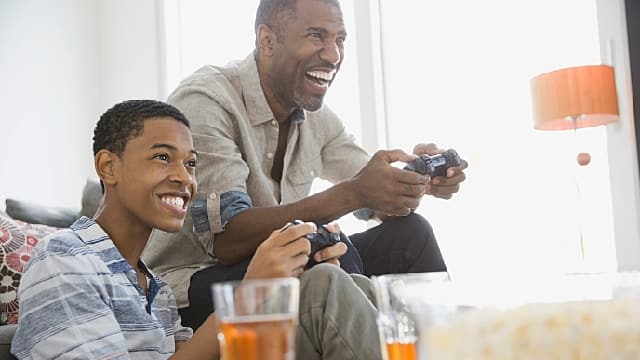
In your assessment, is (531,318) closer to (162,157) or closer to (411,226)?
(162,157)

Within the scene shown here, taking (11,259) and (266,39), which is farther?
(266,39)

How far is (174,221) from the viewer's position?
144 centimetres

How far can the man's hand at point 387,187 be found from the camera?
5.41ft

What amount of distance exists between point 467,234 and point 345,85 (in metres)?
0.92

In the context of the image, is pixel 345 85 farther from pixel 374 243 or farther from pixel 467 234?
pixel 374 243

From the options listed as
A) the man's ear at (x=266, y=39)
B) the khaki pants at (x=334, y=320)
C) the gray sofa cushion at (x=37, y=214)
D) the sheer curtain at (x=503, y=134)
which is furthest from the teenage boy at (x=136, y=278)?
the sheer curtain at (x=503, y=134)

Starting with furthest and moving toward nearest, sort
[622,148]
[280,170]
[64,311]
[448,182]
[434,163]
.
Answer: [622,148], [280,170], [448,182], [434,163], [64,311]

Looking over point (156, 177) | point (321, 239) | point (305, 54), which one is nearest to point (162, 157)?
point (156, 177)

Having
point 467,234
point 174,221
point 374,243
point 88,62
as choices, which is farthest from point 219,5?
point 174,221

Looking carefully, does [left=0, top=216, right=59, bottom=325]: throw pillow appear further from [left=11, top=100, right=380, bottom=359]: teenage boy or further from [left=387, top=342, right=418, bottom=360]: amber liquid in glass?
[left=387, top=342, right=418, bottom=360]: amber liquid in glass

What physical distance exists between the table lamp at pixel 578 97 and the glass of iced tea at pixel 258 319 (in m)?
2.74

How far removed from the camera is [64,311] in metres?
1.18

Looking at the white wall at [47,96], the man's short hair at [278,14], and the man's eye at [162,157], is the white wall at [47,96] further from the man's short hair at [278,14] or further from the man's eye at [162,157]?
the man's eye at [162,157]

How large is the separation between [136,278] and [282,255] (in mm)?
363
